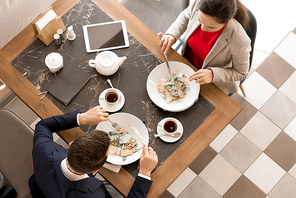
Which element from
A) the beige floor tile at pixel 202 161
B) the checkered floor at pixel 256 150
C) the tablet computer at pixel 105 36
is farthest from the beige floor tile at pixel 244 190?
the tablet computer at pixel 105 36

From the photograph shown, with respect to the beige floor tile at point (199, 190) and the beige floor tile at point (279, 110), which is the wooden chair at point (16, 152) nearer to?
the beige floor tile at point (199, 190)

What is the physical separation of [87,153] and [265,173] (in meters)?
2.09

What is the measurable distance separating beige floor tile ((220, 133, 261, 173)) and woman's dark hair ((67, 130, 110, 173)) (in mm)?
1726

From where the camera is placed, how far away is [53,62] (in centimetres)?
161

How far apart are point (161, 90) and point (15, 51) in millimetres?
1058

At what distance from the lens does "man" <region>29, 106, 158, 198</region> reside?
48.9 inches

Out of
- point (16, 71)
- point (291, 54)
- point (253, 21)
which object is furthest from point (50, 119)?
point (291, 54)

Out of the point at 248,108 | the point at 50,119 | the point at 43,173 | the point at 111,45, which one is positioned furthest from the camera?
the point at 248,108

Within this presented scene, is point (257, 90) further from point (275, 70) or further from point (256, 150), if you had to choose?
point (256, 150)

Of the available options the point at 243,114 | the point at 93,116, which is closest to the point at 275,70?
the point at 243,114

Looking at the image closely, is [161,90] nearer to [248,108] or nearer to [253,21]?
[253,21]

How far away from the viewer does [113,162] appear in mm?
1484

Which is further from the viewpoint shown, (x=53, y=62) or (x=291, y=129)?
(x=291, y=129)

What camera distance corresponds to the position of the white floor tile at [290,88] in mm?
2760
